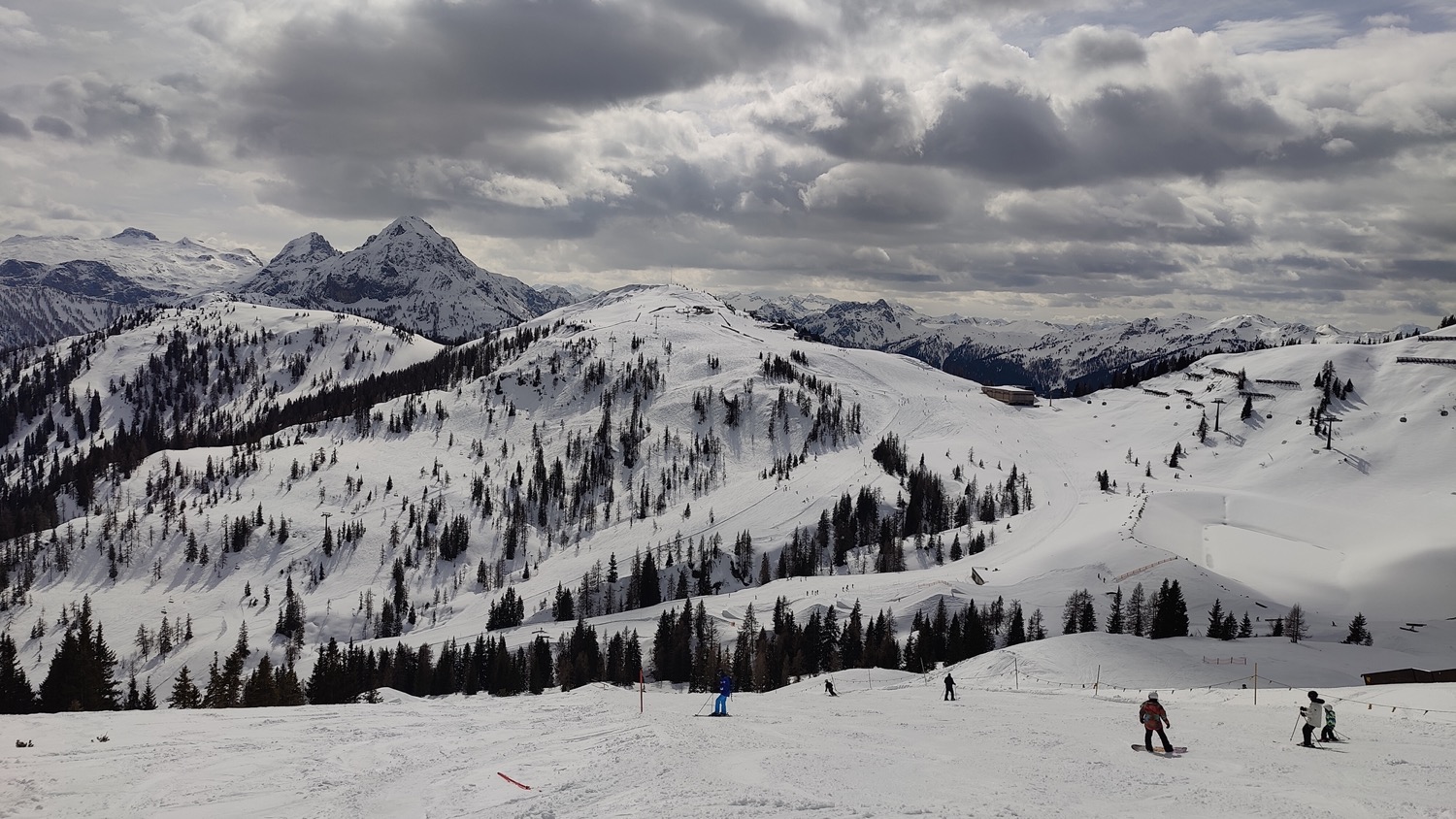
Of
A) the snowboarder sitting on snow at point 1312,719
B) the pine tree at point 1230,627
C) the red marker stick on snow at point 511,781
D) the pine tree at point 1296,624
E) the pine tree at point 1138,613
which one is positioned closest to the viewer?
the red marker stick on snow at point 511,781

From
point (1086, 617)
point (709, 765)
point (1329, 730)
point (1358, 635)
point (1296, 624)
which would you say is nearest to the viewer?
point (709, 765)

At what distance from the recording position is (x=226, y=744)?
31156 millimetres

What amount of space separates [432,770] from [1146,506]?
6922 inches

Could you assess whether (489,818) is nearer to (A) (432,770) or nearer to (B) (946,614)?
(A) (432,770)

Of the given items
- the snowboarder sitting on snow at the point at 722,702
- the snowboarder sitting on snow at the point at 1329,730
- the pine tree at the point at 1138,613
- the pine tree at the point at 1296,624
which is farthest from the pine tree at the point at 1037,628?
the snowboarder sitting on snow at the point at 722,702

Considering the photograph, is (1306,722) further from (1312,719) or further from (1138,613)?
(1138,613)

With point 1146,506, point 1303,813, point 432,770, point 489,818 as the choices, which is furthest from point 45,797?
point 1146,506

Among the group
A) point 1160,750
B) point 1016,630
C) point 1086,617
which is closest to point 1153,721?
point 1160,750

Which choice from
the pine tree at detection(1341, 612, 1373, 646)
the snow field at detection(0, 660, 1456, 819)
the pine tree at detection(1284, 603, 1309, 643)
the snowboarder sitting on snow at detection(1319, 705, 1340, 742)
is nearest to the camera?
the snow field at detection(0, 660, 1456, 819)

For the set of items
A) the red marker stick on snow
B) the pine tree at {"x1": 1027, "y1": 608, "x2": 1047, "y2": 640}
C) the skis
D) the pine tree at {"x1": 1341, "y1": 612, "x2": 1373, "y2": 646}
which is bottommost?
the pine tree at {"x1": 1027, "y1": 608, "x2": 1047, "y2": 640}

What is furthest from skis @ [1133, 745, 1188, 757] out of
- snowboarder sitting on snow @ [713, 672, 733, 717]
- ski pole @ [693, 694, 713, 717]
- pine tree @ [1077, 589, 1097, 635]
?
pine tree @ [1077, 589, 1097, 635]

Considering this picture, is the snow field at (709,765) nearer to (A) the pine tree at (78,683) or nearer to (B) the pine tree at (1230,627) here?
(A) the pine tree at (78,683)

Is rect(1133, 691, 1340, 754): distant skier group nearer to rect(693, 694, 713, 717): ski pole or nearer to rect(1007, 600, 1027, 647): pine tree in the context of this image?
rect(693, 694, 713, 717): ski pole

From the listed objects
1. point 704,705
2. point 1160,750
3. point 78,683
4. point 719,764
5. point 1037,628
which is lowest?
point 1037,628
